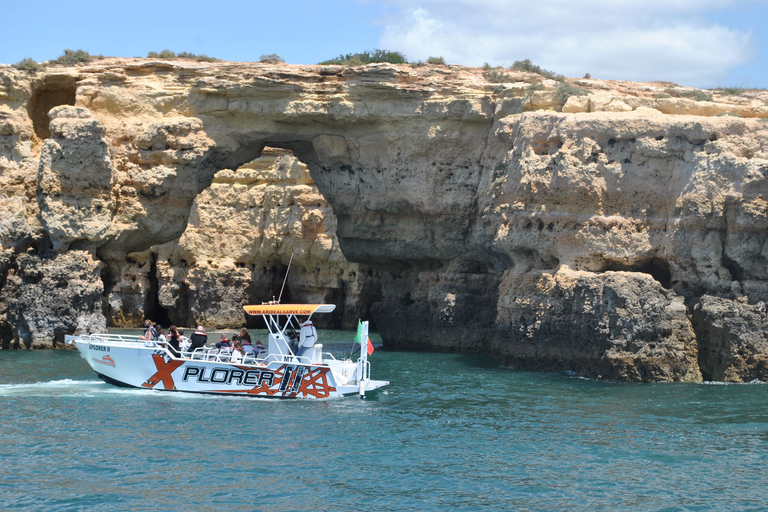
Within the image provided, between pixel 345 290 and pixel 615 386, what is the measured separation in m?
26.3

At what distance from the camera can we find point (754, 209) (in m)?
24.5

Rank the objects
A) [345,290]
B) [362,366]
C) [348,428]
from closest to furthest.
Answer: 1. [348,428]
2. [362,366]
3. [345,290]

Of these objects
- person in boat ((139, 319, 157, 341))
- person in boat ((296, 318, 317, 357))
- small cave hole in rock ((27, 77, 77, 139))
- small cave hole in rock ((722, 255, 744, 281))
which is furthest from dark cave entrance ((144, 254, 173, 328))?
small cave hole in rock ((722, 255, 744, 281))

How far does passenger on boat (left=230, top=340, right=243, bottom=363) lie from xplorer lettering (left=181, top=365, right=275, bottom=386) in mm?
291

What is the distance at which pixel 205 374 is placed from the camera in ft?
72.5

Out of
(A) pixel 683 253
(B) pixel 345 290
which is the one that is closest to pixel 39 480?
(A) pixel 683 253

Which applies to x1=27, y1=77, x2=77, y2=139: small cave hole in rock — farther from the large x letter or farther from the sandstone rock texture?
the large x letter

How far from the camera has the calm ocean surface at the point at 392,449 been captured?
44.3 ft

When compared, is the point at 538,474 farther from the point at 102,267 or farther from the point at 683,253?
the point at 102,267

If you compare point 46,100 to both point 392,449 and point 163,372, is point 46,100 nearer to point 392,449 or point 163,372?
point 163,372

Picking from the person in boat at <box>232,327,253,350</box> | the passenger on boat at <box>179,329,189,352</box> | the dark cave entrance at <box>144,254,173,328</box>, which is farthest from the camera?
the dark cave entrance at <box>144,254,173,328</box>

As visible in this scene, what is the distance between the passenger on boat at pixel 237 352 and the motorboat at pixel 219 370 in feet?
0.12

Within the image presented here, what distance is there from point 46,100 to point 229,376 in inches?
750

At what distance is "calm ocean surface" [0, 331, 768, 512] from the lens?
44.3ft
